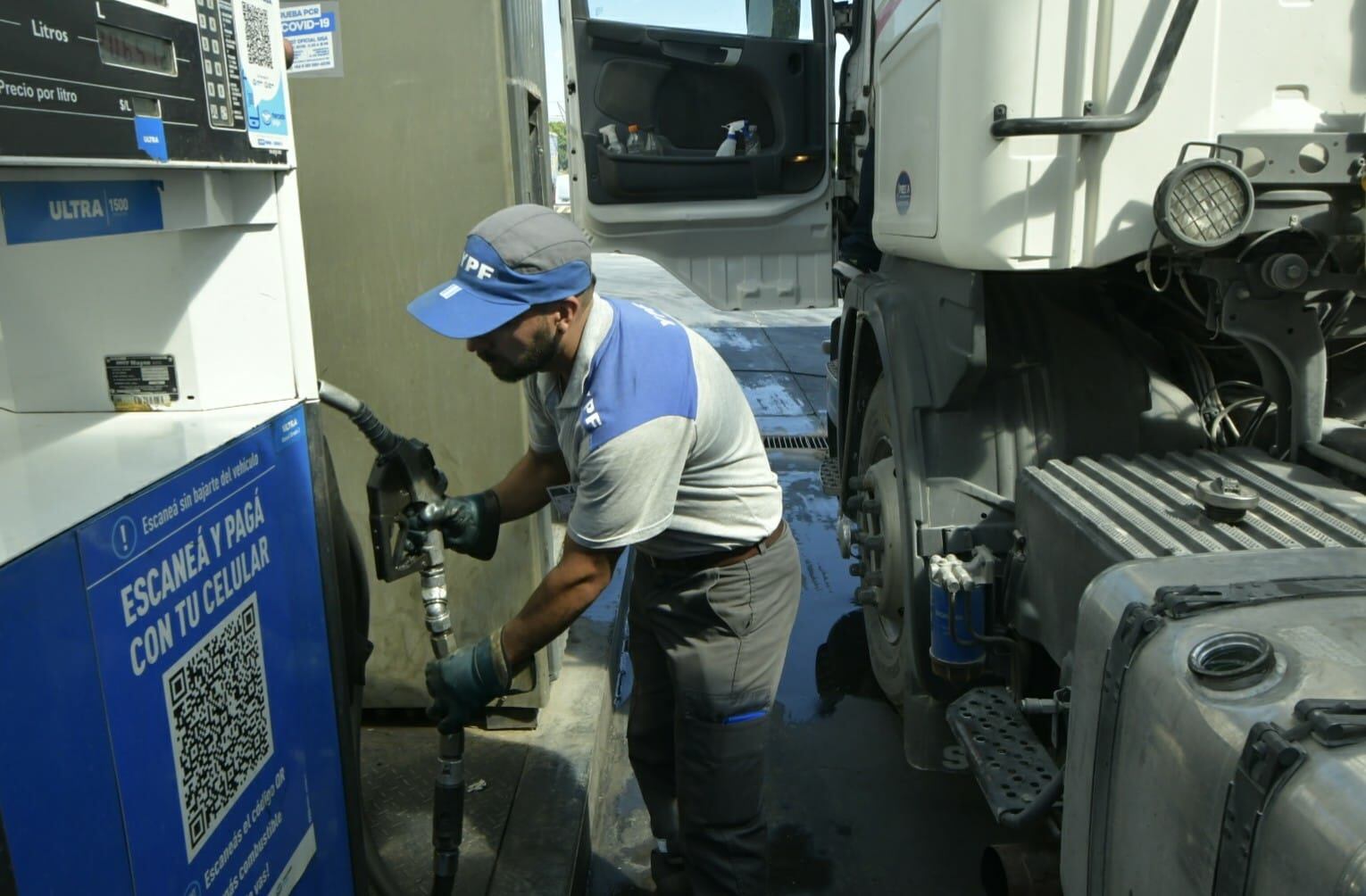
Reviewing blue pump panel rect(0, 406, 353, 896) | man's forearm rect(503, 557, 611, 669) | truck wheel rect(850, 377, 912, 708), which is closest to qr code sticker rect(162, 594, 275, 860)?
blue pump panel rect(0, 406, 353, 896)

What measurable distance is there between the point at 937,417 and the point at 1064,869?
133 cm

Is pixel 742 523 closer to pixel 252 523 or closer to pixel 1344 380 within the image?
pixel 252 523

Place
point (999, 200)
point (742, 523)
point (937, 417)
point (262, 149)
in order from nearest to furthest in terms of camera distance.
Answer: point (262, 149)
point (999, 200)
point (742, 523)
point (937, 417)

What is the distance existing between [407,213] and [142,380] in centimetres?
115

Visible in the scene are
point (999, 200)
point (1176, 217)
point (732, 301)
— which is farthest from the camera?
point (732, 301)

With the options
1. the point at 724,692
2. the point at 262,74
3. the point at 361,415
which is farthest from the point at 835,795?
the point at 262,74

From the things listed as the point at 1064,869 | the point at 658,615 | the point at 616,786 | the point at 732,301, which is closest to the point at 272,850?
the point at 658,615

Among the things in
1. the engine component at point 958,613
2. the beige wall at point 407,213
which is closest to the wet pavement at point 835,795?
the engine component at point 958,613

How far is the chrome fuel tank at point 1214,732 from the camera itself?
1113mm

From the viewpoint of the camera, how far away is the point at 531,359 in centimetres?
212

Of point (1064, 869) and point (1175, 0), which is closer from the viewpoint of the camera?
point (1064, 869)

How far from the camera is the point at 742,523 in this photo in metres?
2.43

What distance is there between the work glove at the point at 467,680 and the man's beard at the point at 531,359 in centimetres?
52

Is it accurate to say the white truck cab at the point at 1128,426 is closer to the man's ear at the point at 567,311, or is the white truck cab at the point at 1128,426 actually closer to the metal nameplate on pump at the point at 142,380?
the man's ear at the point at 567,311
